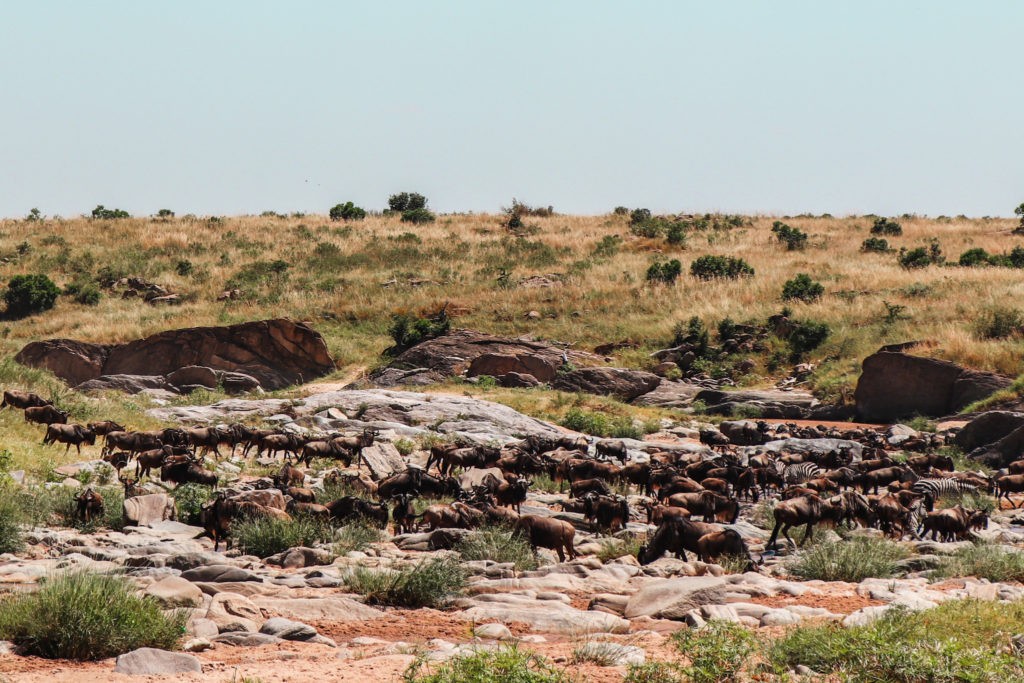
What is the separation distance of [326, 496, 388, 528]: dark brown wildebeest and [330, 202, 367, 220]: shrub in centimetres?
6464

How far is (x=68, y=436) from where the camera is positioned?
19297mm

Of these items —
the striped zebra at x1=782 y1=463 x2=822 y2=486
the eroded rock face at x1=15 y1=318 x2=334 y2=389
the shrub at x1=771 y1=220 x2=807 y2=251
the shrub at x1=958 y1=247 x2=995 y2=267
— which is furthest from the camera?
the shrub at x1=771 y1=220 x2=807 y2=251

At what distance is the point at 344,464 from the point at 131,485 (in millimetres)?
6381

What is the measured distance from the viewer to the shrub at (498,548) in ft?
38.5

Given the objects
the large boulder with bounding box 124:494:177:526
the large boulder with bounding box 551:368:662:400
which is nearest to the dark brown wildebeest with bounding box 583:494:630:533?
the large boulder with bounding box 124:494:177:526

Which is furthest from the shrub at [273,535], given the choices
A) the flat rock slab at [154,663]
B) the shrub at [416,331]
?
the shrub at [416,331]

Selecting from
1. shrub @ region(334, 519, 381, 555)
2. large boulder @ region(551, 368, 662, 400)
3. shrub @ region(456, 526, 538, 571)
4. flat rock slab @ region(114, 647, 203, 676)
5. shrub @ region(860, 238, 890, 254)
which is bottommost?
large boulder @ region(551, 368, 662, 400)

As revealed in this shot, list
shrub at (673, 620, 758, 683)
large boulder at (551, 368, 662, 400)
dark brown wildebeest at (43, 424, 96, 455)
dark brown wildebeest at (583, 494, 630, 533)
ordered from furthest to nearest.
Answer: large boulder at (551, 368, 662, 400)
dark brown wildebeest at (43, 424, 96, 455)
dark brown wildebeest at (583, 494, 630, 533)
shrub at (673, 620, 758, 683)

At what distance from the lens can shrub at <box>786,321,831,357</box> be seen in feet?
140

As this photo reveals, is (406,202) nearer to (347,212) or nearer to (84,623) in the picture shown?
(347,212)

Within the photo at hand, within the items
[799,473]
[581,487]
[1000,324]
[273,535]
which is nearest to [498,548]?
[273,535]

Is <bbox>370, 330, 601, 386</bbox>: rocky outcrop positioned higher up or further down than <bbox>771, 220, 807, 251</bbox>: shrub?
further down

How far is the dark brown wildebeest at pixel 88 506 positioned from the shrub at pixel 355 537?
3125mm

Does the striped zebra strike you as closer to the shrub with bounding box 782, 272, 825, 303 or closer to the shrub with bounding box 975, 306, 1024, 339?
the shrub with bounding box 975, 306, 1024, 339
